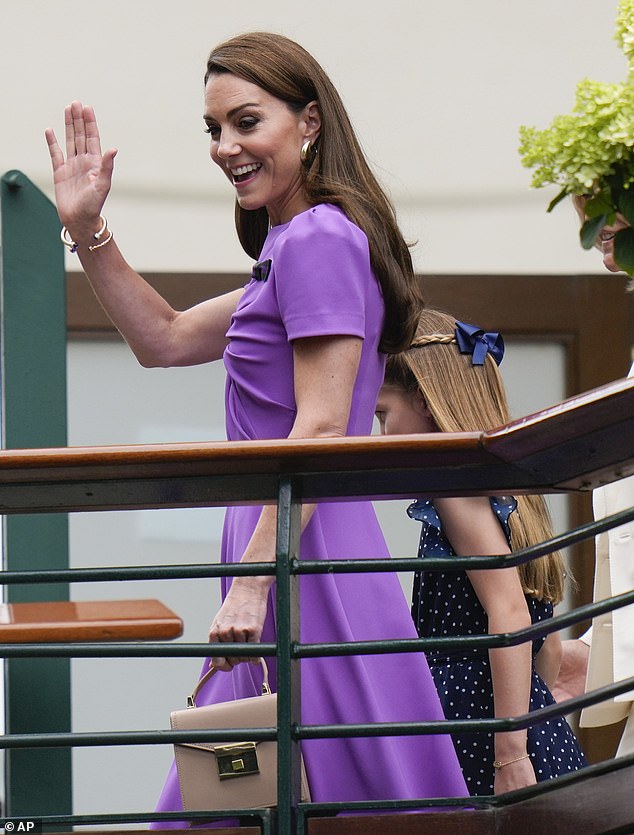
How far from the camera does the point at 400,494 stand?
1894 mm

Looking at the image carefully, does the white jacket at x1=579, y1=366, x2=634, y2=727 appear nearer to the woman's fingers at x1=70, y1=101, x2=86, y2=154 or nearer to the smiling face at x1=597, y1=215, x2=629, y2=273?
the smiling face at x1=597, y1=215, x2=629, y2=273

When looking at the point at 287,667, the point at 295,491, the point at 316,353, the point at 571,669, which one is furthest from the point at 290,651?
the point at 571,669

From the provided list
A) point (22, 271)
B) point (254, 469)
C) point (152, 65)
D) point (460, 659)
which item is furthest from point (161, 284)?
point (254, 469)

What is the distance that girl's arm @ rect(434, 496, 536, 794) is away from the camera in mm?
2715

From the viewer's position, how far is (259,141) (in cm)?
243

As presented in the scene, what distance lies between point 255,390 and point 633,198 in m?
0.70

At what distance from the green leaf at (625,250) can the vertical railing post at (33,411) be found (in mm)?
1112

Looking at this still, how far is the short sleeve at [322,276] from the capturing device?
220 centimetres

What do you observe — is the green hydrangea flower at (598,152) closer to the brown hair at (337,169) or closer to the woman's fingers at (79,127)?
the brown hair at (337,169)

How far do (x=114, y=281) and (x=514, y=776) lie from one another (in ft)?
3.89

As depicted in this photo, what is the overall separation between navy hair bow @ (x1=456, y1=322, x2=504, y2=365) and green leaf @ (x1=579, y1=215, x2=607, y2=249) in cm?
61

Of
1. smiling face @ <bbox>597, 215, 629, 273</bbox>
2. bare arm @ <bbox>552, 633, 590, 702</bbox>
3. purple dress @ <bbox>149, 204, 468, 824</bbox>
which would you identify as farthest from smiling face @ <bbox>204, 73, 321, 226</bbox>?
bare arm @ <bbox>552, 633, 590, 702</bbox>

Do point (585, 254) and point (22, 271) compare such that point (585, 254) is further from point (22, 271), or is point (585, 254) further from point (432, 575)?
point (22, 271)

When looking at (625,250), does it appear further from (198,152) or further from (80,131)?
(198,152)
